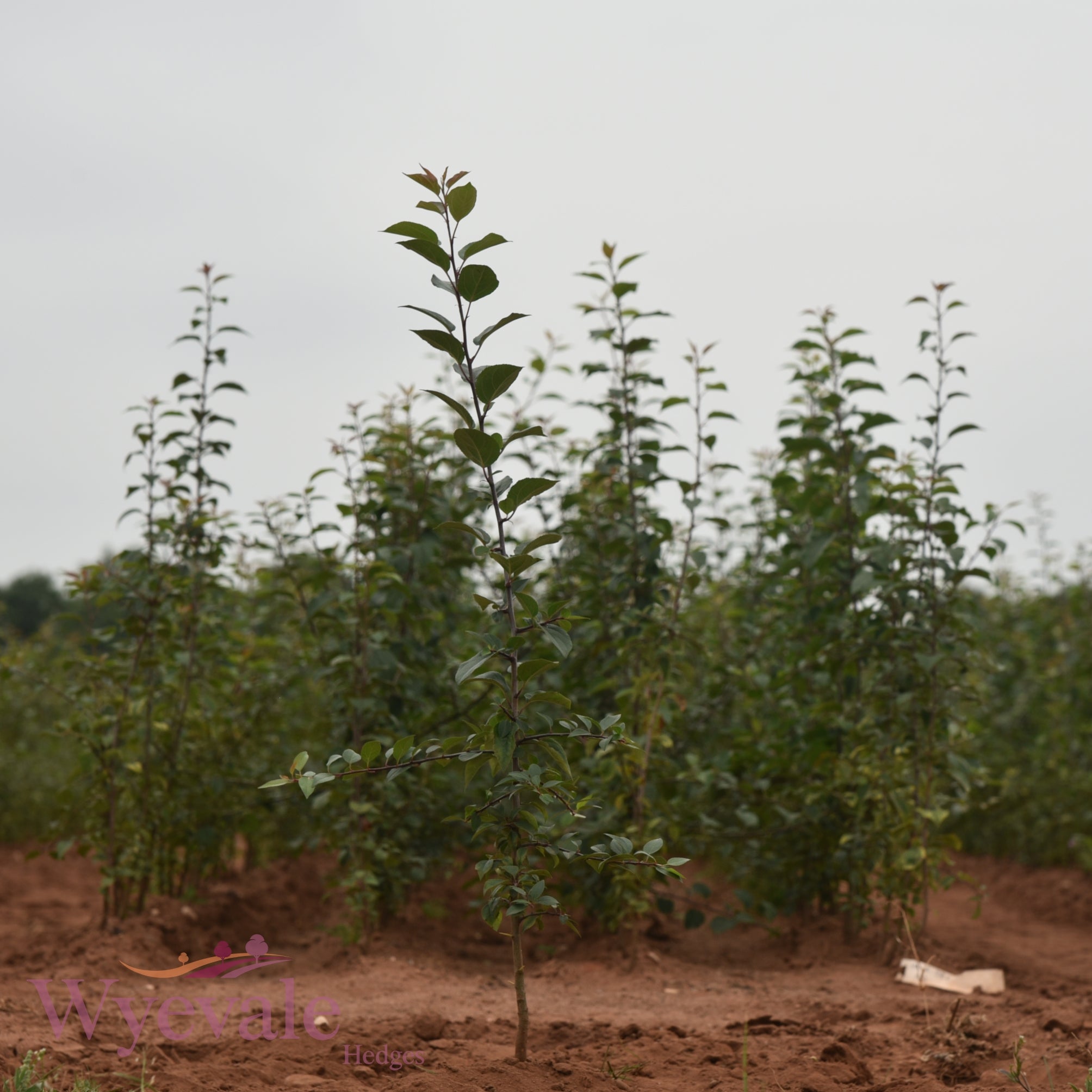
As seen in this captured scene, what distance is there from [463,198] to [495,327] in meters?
0.34

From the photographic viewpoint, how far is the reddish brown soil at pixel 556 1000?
2.91 m

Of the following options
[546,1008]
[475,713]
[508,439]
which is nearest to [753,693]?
[475,713]

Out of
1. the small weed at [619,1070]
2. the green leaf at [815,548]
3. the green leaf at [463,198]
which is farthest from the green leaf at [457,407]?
the green leaf at [815,548]

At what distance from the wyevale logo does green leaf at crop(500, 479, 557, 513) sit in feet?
5.31

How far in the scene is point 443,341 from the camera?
2553 mm

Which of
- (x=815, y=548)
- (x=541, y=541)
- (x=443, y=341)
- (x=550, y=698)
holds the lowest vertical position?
(x=550, y=698)

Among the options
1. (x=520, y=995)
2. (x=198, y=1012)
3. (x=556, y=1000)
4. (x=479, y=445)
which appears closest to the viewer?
(x=479, y=445)

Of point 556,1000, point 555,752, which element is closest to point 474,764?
point 555,752

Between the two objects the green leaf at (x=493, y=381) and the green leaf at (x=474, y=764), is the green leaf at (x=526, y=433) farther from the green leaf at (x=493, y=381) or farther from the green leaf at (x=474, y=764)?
the green leaf at (x=474, y=764)

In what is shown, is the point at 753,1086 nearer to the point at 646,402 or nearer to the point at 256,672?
the point at 646,402

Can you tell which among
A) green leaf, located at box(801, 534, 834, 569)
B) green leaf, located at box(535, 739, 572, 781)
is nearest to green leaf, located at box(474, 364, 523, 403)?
green leaf, located at box(535, 739, 572, 781)

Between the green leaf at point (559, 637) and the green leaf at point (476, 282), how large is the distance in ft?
2.92

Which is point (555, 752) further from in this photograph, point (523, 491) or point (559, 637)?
point (523, 491)

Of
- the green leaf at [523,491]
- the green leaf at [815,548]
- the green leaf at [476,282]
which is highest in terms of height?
the green leaf at [476,282]
